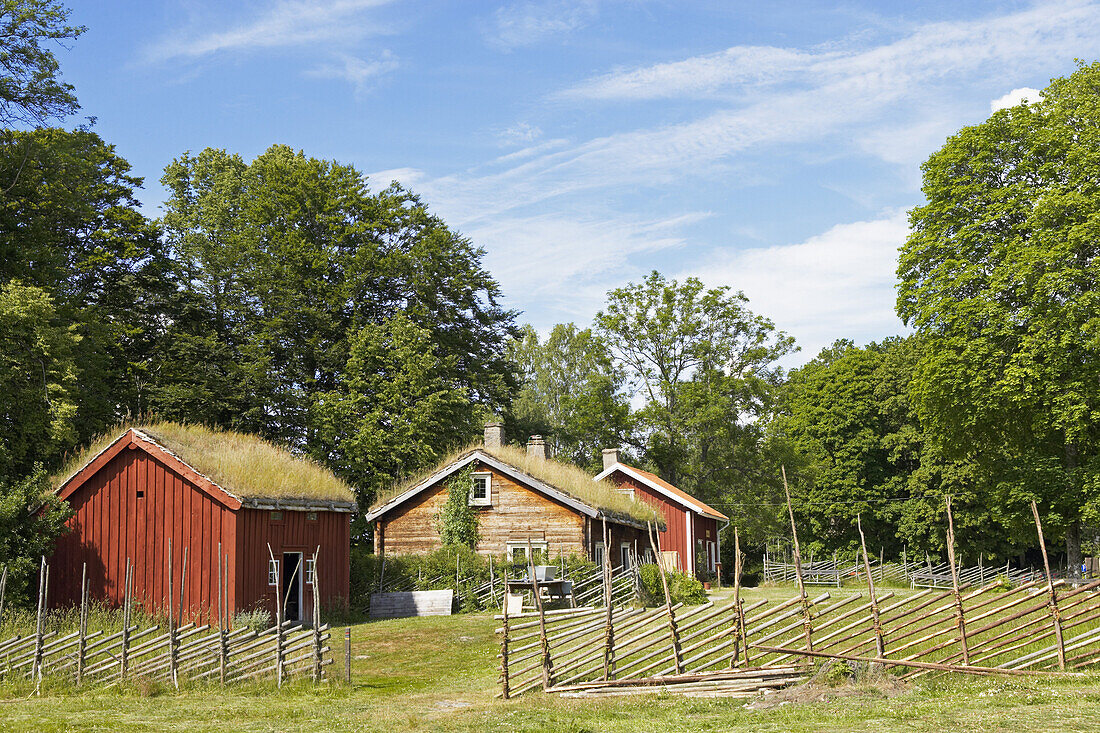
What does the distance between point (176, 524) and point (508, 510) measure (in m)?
11.7

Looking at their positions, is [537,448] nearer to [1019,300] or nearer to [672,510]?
[672,510]

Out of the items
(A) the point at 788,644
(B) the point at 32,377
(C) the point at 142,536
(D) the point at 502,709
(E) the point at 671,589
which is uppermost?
(B) the point at 32,377

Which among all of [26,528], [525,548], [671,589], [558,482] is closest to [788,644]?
[671,589]

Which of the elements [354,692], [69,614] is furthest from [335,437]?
[354,692]

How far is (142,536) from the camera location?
25531mm

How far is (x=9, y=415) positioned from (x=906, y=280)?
29.8 meters

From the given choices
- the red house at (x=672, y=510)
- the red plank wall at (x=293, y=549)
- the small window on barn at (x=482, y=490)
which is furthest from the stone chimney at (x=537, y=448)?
the red plank wall at (x=293, y=549)

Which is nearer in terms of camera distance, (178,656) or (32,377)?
(178,656)

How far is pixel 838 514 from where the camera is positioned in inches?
2227

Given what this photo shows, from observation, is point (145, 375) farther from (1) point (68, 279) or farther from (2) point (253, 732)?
(2) point (253, 732)

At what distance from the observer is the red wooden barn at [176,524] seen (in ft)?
81.8

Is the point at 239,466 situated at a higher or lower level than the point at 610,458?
lower

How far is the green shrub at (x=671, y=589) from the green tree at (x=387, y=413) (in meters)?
14.2

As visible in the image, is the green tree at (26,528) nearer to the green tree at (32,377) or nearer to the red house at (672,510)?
the green tree at (32,377)
